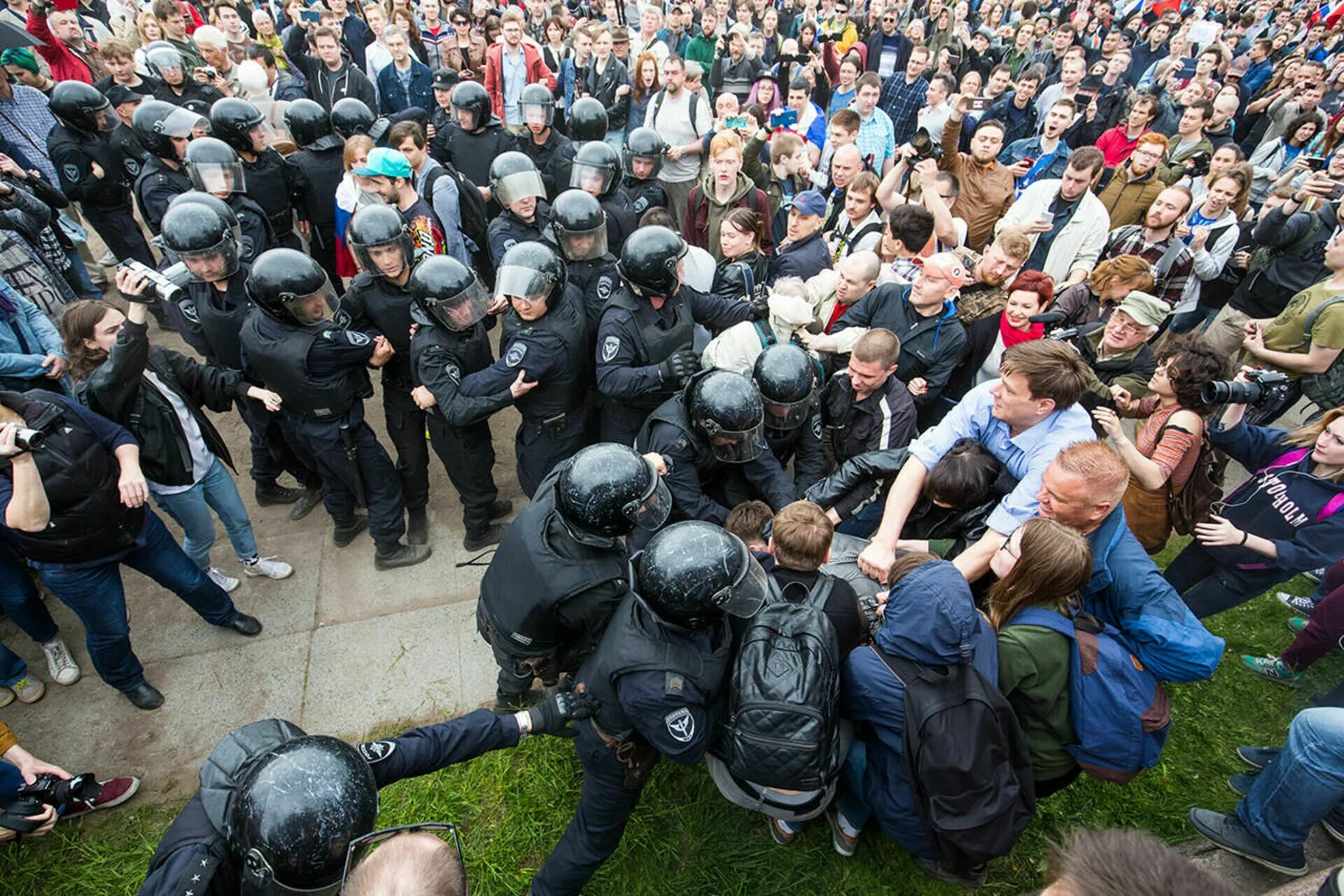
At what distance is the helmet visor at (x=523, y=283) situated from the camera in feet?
11.8

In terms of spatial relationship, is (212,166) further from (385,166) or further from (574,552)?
(574,552)

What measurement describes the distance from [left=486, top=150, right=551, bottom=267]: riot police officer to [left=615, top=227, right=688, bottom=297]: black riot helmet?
4.85 ft

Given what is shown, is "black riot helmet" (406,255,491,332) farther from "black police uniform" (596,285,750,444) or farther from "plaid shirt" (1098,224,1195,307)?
"plaid shirt" (1098,224,1195,307)

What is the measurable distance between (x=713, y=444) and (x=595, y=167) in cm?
302

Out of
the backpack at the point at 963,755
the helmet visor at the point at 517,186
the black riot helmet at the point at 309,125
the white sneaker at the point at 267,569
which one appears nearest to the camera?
the backpack at the point at 963,755

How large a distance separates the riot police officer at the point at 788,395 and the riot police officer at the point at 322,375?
226cm

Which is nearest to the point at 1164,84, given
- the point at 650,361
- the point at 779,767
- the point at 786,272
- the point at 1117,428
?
the point at 786,272

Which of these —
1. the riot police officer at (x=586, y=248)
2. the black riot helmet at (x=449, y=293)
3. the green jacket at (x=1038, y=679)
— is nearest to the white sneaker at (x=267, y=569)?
the black riot helmet at (x=449, y=293)

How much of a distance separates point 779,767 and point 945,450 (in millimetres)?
1668

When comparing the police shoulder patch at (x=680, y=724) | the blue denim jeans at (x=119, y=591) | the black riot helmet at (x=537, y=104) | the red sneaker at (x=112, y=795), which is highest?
the black riot helmet at (x=537, y=104)

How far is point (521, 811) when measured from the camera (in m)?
3.12

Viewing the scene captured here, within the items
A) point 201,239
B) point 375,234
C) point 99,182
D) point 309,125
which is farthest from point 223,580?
point 99,182

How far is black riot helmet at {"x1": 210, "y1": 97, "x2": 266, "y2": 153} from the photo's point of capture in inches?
203

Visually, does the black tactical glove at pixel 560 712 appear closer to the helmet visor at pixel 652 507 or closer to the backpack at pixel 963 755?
the helmet visor at pixel 652 507
